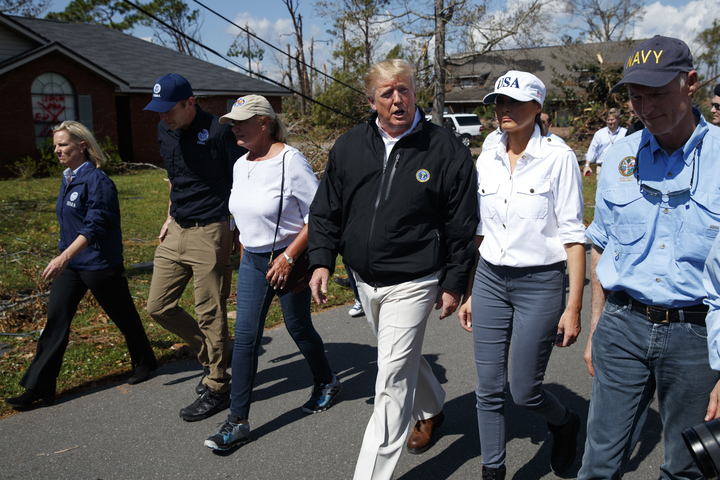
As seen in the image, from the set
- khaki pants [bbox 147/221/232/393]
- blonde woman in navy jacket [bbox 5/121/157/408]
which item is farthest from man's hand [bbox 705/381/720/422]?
blonde woman in navy jacket [bbox 5/121/157/408]

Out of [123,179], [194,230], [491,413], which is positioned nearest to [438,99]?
[123,179]

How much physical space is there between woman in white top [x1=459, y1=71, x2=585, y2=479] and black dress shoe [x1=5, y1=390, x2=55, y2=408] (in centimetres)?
309

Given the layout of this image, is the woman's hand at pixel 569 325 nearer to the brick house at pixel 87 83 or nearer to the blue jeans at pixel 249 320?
the blue jeans at pixel 249 320

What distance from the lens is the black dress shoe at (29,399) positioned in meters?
3.95

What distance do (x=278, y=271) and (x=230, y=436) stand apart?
105 centimetres

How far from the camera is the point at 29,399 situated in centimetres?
399

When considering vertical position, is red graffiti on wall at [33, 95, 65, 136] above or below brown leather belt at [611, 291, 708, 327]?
above

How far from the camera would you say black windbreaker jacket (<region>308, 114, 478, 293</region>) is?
282cm

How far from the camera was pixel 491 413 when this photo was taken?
2.95 m

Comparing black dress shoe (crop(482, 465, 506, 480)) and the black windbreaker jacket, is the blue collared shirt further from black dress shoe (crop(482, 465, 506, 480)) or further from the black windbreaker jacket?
black dress shoe (crop(482, 465, 506, 480))

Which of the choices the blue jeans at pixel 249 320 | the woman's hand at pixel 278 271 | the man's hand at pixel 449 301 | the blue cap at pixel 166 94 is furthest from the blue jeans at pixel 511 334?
the blue cap at pixel 166 94

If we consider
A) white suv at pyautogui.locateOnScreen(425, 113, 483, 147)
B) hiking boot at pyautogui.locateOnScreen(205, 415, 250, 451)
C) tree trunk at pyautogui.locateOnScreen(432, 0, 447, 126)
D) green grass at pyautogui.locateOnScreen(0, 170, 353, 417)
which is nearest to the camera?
hiking boot at pyautogui.locateOnScreen(205, 415, 250, 451)

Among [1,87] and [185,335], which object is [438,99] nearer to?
[185,335]

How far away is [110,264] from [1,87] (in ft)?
63.4
